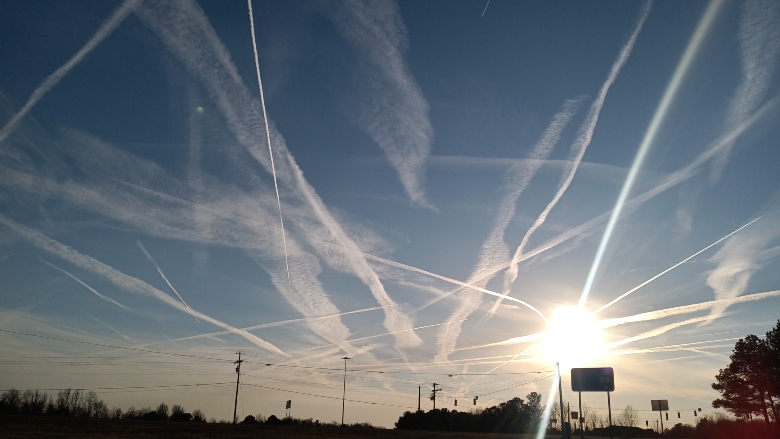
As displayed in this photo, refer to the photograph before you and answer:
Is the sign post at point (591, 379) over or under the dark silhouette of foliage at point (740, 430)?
over

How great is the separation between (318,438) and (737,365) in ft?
195

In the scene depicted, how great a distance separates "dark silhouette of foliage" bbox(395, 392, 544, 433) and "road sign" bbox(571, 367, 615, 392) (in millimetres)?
59475

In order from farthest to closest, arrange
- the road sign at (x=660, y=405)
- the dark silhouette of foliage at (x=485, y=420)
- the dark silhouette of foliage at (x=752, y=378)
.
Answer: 1. the dark silhouette of foliage at (x=485, y=420)
2. the road sign at (x=660, y=405)
3. the dark silhouette of foliage at (x=752, y=378)

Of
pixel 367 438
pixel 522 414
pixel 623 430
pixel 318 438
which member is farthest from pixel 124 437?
pixel 623 430

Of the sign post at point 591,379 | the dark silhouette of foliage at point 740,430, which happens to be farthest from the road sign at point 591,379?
the dark silhouette of foliage at point 740,430

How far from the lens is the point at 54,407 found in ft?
435

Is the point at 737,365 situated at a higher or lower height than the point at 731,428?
higher

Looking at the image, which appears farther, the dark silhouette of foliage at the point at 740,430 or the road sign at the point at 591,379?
the road sign at the point at 591,379

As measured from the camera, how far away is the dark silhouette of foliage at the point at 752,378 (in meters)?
71.6

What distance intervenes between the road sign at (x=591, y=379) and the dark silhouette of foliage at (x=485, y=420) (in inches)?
2342

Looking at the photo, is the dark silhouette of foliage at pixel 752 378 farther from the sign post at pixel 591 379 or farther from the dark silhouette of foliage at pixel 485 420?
the dark silhouette of foliage at pixel 485 420

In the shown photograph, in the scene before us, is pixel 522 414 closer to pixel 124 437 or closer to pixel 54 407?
pixel 54 407

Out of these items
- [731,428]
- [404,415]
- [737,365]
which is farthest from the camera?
[404,415]

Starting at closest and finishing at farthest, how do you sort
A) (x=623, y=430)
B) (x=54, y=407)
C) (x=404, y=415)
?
(x=54, y=407) < (x=404, y=415) < (x=623, y=430)
